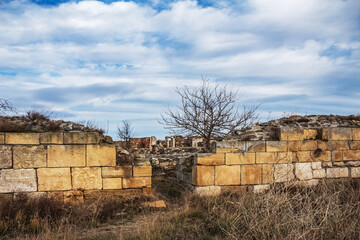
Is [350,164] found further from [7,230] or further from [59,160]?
[7,230]

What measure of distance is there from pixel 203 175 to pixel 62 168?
12.1ft

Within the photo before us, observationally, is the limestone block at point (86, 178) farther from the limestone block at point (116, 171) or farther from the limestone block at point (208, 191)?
the limestone block at point (208, 191)

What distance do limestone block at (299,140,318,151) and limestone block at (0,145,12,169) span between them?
26.2 ft

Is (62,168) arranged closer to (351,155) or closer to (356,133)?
(351,155)

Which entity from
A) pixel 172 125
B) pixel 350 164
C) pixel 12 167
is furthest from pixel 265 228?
pixel 172 125

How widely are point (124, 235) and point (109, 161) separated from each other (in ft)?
9.19

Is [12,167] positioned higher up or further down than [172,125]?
further down

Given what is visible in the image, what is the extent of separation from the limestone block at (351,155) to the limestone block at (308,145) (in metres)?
1.21

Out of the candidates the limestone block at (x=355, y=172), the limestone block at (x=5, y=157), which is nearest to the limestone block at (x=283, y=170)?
the limestone block at (x=355, y=172)

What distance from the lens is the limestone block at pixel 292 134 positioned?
9.18 meters

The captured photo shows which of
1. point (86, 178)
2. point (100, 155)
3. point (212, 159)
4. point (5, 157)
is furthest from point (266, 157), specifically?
point (5, 157)

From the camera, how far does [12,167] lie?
7.45 metres

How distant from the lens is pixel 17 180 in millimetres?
7449

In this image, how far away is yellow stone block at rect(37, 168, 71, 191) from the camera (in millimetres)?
7598
